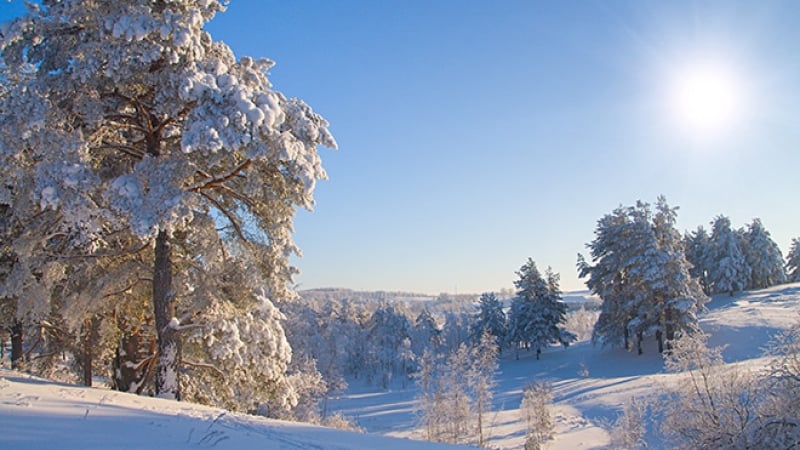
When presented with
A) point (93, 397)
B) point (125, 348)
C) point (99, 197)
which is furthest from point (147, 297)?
point (93, 397)

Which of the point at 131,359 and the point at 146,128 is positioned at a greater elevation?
the point at 146,128

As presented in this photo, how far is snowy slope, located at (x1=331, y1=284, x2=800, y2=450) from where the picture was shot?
91.5 feet

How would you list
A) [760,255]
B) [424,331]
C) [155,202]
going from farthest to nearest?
[424,331] → [760,255] → [155,202]

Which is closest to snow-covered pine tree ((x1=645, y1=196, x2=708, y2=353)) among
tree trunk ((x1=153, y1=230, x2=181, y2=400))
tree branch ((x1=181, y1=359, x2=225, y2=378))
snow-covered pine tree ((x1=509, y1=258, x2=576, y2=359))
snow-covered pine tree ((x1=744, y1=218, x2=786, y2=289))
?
snow-covered pine tree ((x1=509, y1=258, x2=576, y2=359))

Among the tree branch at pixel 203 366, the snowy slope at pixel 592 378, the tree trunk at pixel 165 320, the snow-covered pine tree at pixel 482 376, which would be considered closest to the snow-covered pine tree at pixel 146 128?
the tree trunk at pixel 165 320

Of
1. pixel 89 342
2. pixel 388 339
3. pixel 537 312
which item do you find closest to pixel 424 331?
pixel 388 339

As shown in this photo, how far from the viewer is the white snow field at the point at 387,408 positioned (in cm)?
510

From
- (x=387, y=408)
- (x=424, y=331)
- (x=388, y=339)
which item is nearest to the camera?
(x=387, y=408)

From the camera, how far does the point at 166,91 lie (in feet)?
26.6

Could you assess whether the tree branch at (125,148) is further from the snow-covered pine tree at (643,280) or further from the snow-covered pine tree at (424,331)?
the snow-covered pine tree at (424,331)

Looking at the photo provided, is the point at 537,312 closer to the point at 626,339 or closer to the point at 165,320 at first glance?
the point at 626,339

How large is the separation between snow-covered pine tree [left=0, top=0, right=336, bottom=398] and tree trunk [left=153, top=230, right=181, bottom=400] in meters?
0.02

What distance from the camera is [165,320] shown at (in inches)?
346

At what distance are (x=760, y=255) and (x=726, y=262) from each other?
24.4 ft
